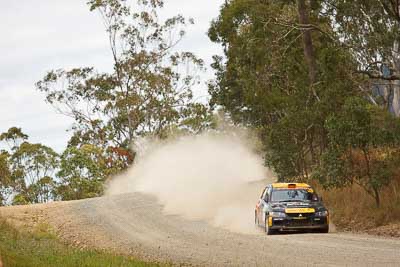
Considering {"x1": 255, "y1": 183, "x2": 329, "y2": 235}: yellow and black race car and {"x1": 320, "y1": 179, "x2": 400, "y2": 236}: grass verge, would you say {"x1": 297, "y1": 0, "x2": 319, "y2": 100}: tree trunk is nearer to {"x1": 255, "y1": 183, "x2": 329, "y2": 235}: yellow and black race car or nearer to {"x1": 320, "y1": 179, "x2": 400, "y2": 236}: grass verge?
{"x1": 320, "y1": 179, "x2": 400, "y2": 236}: grass verge

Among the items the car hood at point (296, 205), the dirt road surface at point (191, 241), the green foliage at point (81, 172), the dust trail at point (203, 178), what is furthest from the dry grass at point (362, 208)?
the green foliage at point (81, 172)

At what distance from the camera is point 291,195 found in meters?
24.2

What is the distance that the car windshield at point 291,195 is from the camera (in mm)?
23922

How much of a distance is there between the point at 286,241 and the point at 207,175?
2636cm

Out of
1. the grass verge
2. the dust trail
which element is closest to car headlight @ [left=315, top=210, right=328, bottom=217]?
the grass verge

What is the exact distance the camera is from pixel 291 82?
36.7 m

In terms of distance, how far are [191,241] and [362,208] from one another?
6968 millimetres

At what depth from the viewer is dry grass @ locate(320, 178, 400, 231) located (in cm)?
2484

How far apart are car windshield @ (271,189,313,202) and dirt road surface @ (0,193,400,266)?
128 cm

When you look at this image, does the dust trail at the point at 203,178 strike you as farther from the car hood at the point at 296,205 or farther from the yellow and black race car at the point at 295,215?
the car hood at the point at 296,205

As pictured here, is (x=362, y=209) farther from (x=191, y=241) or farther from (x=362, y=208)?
(x=191, y=241)

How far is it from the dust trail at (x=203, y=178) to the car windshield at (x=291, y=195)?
2.02 m

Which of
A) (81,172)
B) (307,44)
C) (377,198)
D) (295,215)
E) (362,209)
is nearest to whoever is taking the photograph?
(295,215)

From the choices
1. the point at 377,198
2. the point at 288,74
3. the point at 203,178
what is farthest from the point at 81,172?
the point at 377,198
